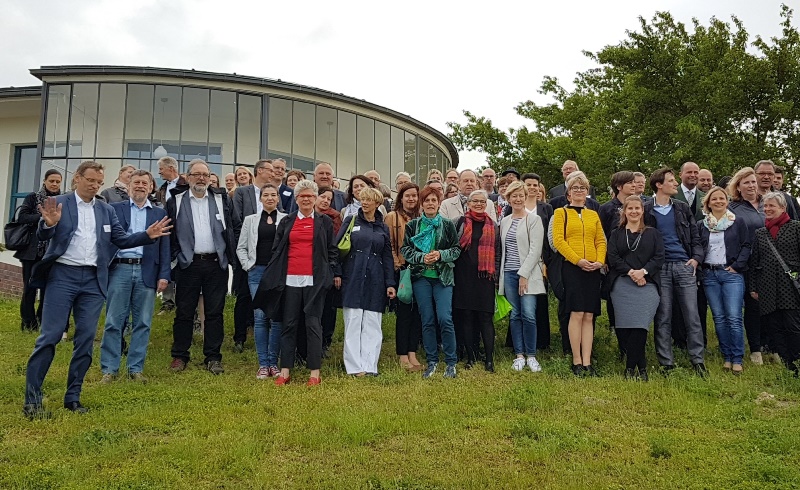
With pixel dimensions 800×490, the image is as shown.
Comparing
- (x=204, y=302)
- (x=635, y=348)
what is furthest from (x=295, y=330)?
(x=635, y=348)

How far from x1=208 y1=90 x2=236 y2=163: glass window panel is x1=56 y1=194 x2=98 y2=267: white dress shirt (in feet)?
51.7

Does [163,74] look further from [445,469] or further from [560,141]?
[445,469]

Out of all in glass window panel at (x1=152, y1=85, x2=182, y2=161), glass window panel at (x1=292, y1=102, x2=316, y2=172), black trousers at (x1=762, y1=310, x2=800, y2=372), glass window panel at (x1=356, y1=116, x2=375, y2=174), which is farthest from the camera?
glass window panel at (x1=356, y1=116, x2=375, y2=174)

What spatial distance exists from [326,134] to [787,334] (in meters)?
18.0

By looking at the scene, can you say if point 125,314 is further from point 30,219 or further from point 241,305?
point 241,305

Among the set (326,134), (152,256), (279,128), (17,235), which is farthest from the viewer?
(326,134)

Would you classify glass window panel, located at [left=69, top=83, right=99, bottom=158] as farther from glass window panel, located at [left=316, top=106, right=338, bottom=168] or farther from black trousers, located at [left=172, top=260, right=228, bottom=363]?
black trousers, located at [left=172, top=260, right=228, bottom=363]

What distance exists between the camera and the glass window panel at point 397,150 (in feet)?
81.3

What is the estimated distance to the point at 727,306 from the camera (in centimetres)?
734

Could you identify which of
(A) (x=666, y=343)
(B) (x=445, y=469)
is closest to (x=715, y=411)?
(A) (x=666, y=343)

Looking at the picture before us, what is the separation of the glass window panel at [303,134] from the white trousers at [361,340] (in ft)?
52.4

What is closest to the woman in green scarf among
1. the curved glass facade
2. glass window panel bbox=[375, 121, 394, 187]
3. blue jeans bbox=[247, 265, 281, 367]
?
blue jeans bbox=[247, 265, 281, 367]

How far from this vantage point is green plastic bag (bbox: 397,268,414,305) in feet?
24.7

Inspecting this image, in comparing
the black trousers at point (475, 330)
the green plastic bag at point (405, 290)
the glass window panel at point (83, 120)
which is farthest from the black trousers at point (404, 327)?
the glass window panel at point (83, 120)
